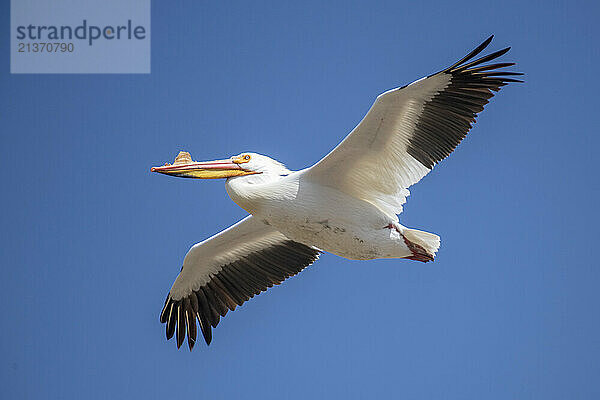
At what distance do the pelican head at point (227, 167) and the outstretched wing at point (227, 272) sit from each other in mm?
1024

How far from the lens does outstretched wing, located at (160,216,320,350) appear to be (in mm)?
8609

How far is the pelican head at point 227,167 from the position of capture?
24.2 feet

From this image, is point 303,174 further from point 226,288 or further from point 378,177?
point 226,288

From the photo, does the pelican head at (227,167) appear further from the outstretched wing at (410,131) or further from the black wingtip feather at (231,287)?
the black wingtip feather at (231,287)

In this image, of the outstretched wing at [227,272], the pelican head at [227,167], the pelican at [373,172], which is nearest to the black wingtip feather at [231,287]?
the outstretched wing at [227,272]

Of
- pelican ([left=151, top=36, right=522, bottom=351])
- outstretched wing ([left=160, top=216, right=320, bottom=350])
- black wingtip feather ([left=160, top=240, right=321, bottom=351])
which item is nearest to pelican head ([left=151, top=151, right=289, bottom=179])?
pelican ([left=151, top=36, right=522, bottom=351])

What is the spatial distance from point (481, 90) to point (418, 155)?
A: 0.71 meters

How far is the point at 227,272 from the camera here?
879cm

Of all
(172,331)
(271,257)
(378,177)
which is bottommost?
(172,331)

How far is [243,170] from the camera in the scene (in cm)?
736

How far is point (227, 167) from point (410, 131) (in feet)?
4.88

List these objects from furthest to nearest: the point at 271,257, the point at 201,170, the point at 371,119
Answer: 1. the point at 271,257
2. the point at 201,170
3. the point at 371,119

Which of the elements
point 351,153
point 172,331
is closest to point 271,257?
point 172,331

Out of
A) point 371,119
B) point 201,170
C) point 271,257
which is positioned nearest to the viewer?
point 371,119
